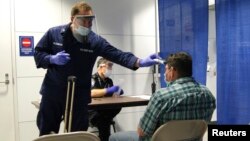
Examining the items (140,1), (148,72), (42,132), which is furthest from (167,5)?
(42,132)

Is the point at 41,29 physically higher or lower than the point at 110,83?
higher

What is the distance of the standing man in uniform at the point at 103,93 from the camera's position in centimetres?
352

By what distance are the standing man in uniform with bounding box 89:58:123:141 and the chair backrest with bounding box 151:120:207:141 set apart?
1553mm

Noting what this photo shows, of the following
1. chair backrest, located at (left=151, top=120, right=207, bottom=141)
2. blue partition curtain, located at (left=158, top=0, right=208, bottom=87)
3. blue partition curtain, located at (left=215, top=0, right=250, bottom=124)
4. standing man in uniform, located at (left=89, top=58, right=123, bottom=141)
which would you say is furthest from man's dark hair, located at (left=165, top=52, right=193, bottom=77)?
standing man in uniform, located at (left=89, top=58, right=123, bottom=141)

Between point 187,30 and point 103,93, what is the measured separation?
1.20 meters

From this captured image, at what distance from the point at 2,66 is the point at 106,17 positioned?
1632 millimetres

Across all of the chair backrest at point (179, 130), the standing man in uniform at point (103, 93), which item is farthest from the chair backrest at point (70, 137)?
the standing man in uniform at point (103, 93)

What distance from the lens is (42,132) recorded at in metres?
2.32

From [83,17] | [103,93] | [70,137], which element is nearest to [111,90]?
[103,93]

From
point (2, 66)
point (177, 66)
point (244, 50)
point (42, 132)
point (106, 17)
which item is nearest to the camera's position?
point (177, 66)

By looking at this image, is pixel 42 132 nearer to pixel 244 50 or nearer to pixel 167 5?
pixel 244 50

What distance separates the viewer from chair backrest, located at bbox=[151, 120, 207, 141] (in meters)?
1.85

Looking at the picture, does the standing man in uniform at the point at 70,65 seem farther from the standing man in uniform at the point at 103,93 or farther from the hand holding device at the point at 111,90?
the hand holding device at the point at 111,90

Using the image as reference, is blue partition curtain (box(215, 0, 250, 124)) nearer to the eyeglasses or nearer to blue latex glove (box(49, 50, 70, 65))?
the eyeglasses
